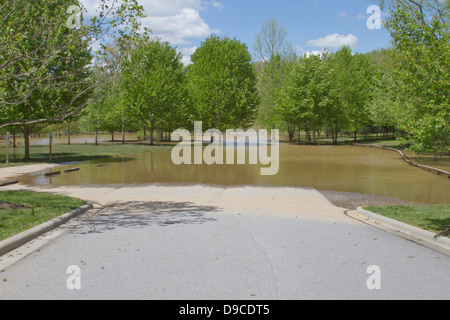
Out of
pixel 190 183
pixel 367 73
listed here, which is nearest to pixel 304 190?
pixel 190 183

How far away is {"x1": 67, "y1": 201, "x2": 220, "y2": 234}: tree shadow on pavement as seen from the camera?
8195 mm

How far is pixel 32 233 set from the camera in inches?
280

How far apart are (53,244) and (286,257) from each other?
158 inches

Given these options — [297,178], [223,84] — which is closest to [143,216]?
[297,178]

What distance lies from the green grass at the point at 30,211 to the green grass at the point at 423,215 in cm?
778

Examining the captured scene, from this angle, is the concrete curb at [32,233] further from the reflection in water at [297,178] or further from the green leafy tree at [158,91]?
the green leafy tree at [158,91]

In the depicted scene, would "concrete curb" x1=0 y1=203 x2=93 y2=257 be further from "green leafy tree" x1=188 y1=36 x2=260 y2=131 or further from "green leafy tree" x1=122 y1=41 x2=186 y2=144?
"green leafy tree" x1=188 y1=36 x2=260 y2=131

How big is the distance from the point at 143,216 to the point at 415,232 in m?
6.00

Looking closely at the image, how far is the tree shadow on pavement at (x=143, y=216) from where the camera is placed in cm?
820

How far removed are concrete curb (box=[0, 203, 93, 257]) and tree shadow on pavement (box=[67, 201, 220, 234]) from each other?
1.20 ft

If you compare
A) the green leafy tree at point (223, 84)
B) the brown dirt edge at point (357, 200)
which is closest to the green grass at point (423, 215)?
the brown dirt edge at point (357, 200)

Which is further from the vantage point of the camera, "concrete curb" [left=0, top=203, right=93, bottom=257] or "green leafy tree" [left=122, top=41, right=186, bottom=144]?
"green leafy tree" [left=122, top=41, right=186, bottom=144]

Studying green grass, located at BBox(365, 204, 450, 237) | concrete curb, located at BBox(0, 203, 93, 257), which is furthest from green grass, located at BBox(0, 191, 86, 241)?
green grass, located at BBox(365, 204, 450, 237)
